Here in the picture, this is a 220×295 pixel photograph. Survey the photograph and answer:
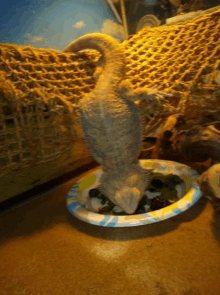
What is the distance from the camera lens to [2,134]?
0.74 meters

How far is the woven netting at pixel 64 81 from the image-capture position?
0.74 meters

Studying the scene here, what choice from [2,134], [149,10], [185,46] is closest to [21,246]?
[2,134]

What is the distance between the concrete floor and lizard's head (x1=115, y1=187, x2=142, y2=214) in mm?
64

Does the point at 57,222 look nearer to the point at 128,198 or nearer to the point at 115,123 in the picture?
the point at 128,198

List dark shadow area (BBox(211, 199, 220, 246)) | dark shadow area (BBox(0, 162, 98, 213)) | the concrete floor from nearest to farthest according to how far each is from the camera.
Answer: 1. the concrete floor
2. dark shadow area (BBox(211, 199, 220, 246))
3. dark shadow area (BBox(0, 162, 98, 213))

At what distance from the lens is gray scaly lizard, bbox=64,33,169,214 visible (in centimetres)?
77

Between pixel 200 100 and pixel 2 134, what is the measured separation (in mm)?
615

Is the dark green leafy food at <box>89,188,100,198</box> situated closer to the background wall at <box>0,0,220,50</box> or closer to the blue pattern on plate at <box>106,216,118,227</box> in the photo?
the blue pattern on plate at <box>106,216,118,227</box>

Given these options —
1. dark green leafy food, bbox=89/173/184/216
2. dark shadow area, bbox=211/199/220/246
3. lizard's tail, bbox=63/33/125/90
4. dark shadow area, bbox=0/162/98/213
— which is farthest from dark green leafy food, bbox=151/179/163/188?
dark shadow area, bbox=0/162/98/213

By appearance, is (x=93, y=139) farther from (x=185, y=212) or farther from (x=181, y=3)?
(x=181, y=3)

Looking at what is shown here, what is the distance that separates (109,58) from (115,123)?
0.73 feet

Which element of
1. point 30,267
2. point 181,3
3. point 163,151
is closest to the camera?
point 30,267

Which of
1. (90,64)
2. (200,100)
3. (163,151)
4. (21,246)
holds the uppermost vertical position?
(90,64)

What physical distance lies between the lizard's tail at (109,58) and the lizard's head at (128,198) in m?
0.33
